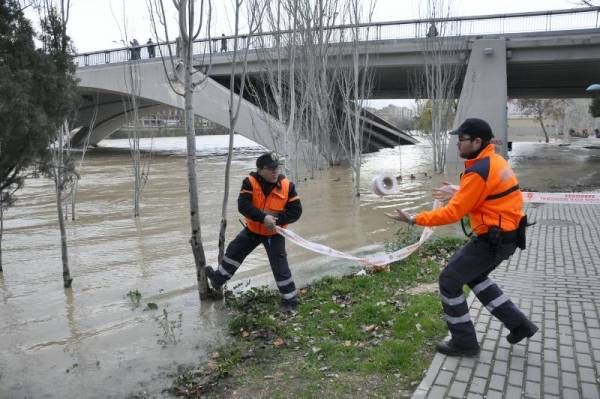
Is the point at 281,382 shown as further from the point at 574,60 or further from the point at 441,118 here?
the point at 574,60

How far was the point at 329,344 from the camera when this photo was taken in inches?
174

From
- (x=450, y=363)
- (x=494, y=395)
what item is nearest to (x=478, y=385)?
(x=494, y=395)

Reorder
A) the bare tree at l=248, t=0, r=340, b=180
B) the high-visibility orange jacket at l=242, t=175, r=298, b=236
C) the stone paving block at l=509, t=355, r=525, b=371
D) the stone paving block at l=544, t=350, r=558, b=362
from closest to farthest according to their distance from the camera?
the stone paving block at l=509, t=355, r=525, b=371
the stone paving block at l=544, t=350, r=558, b=362
the high-visibility orange jacket at l=242, t=175, r=298, b=236
the bare tree at l=248, t=0, r=340, b=180

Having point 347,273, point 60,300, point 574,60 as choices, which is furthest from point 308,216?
point 574,60

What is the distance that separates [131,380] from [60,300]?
9.50ft

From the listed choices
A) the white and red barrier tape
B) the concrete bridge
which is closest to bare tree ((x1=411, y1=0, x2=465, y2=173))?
the concrete bridge

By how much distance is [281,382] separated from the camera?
386 cm

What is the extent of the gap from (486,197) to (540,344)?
57.1 inches

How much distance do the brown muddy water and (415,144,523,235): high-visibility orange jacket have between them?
2.54 metres

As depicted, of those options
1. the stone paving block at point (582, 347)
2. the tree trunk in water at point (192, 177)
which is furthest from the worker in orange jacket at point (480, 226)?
the tree trunk in water at point (192, 177)

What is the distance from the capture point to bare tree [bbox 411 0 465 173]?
21469 mm

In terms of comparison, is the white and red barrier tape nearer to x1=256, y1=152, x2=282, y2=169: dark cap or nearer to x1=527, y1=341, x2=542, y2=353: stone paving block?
x1=256, y1=152, x2=282, y2=169: dark cap

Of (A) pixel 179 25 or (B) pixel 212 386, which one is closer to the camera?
(B) pixel 212 386

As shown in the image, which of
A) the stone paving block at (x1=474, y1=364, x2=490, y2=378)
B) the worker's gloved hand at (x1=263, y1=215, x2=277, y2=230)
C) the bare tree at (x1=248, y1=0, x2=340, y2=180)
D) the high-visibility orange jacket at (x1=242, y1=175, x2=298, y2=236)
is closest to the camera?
the stone paving block at (x1=474, y1=364, x2=490, y2=378)
